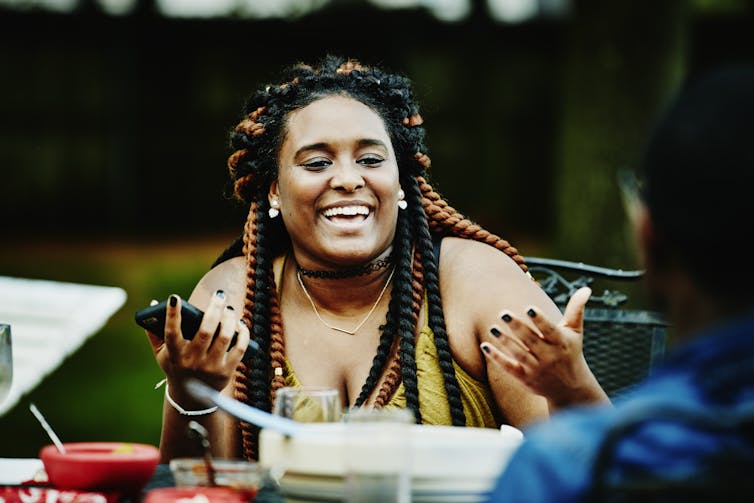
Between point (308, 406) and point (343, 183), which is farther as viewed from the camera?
point (343, 183)

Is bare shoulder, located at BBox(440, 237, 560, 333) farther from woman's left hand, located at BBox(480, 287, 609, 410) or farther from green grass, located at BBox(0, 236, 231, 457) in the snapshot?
green grass, located at BBox(0, 236, 231, 457)

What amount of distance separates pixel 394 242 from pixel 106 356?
579 centimetres

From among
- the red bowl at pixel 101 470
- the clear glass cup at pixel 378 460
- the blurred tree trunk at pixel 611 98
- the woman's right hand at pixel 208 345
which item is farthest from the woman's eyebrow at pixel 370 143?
the blurred tree trunk at pixel 611 98

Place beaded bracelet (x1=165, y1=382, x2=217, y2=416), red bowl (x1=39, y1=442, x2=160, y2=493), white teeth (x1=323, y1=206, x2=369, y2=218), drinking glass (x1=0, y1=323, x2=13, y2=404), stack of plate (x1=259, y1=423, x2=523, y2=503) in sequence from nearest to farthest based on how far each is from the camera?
stack of plate (x1=259, y1=423, x2=523, y2=503) < red bowl (x1=39, y1=442, x2=160, y2=493) < drinking glass (x1=0, y1=323, x2=13, y2=404) < beaded bracelet (x1=165, y1=382, x2=217, y2=416) < white teeth (x1=323, y1=206, x2=369, y2=218)

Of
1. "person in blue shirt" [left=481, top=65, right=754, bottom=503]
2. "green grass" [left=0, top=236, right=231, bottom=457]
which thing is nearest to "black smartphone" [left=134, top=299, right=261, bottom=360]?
"person in blue shirt" [left=481, top=65, right=754, bottom=503]

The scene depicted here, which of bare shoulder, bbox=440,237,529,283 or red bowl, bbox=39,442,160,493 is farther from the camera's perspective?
bare shoulder, bbox=440,237,529,283

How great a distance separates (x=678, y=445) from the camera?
147 centimetres

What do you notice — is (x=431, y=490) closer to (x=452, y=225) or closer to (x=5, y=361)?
(x=5, y=361)

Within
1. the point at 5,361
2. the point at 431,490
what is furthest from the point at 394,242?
the point at 431,490

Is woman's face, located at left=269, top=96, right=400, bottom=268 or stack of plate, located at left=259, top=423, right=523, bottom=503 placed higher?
woman's face, located at left=269, top=96, right=400, bottom=268

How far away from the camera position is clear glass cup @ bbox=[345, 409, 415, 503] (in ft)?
6.01

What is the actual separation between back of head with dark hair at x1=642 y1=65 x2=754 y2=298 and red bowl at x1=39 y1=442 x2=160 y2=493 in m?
1.19

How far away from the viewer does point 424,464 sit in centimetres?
196

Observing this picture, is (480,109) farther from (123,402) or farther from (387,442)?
(387,442)
